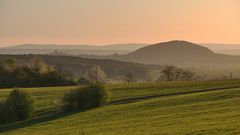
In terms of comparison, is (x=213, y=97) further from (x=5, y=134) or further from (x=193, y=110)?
(x=5, y=134)

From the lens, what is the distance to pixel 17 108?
59.6m

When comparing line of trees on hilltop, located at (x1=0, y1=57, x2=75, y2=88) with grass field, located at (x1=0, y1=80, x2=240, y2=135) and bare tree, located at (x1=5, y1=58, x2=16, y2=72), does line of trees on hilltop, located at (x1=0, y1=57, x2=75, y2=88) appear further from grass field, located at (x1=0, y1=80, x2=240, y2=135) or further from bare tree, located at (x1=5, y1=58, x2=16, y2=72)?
grass field, located at (x1=0, y1=80, x2=240, y2=135)

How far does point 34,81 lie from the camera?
384ft

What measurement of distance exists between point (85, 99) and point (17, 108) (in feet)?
28.0

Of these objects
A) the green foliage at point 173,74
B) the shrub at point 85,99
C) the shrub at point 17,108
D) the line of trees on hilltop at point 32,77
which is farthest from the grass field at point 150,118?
the green foliage at point 173,74

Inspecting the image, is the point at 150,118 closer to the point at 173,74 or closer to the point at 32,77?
the point at 32,77

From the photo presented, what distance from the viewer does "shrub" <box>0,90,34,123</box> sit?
5865 cm

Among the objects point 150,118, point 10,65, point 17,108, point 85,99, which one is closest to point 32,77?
point 10,65

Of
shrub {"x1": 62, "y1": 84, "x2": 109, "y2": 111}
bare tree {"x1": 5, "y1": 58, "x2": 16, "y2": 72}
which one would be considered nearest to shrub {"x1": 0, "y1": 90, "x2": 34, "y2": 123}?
shrub {"x1": 62, "y1": 84, "x2": 109, "y2": 111}

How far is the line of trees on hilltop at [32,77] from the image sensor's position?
117062 mm

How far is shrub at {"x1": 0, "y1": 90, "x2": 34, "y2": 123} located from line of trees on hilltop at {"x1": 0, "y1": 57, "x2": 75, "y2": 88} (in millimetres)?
56206

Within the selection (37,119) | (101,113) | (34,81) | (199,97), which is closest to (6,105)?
(37,119)

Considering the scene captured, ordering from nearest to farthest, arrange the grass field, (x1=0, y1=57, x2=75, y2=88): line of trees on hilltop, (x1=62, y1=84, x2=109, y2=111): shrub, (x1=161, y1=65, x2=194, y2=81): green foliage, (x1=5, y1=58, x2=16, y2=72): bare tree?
1. the grass field
2. (x1=62, y1=84, x2=109, y2=111): shrub
3. (x1=0, y1=57, x2=75, y2=88): line of trees on hilltop
4. (x1=5, y1=58, x2=16, y2=72): bare tree
5. (x1=161, y1=65, x2=194, y2=81): green foliage

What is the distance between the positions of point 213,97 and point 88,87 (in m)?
18.6
